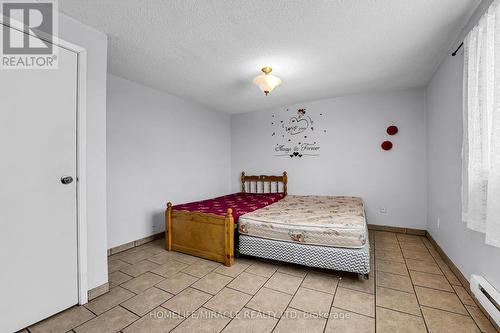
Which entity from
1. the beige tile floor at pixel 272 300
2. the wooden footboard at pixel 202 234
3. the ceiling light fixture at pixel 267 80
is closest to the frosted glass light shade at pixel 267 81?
the ceiling light fixture at pixel 267 80

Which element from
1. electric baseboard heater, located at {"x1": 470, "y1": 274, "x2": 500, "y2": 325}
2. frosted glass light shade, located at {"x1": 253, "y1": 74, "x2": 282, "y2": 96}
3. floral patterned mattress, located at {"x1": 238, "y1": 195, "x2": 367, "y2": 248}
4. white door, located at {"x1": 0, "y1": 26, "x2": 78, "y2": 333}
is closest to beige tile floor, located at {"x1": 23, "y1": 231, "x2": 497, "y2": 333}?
electric baseboard heater, located at {"x1": 470, "y1": 274, "x2": 500, "y2": 325}

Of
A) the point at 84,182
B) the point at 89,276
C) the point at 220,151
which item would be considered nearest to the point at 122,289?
the point at 89,276

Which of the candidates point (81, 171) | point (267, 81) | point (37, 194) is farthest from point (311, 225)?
point (37, 194)

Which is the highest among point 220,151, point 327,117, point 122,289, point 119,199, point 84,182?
point 327,117

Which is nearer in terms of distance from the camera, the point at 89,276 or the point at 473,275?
the point at 473,275

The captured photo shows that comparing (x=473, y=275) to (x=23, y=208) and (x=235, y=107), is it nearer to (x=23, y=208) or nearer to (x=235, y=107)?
(x=23, y=208)

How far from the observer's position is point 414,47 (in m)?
2.33

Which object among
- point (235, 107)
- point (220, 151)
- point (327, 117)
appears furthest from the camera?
point (220, 151)

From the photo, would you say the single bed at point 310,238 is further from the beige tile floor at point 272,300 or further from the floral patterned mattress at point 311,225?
the beige tile floor at point 272,300

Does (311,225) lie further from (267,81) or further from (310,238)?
(267,81)

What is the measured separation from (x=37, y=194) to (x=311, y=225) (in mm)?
2378

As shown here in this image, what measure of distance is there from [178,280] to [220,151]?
3.14 m

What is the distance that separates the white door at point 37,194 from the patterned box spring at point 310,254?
1.68 meters

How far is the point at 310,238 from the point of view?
2289mm
